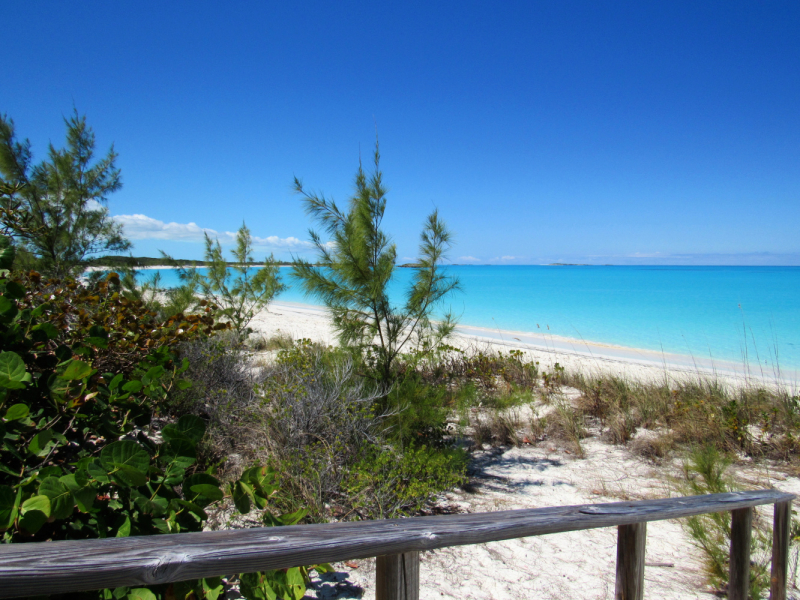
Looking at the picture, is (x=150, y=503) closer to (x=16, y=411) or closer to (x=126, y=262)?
(x=16, y=411)

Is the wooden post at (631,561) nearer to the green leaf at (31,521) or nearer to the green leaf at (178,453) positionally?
the green leaf at (178,453)

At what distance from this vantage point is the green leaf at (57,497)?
1309 millimetres

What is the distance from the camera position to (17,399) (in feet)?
5.85

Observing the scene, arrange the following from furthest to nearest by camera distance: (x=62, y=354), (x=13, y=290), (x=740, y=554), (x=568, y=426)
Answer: (x=568, y=426) < (x=740, y=554) < (x=62, y=354) < (x=13, y=290)

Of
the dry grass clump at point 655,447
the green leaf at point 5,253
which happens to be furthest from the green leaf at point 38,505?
the dry grass clump at point 655,447

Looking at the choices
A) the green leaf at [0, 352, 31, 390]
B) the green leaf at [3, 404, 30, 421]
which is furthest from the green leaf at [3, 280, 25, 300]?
the green leaf at [3, 404, 30, 421]

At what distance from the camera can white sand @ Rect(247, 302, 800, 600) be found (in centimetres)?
293

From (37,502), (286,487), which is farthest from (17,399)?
(286,487)

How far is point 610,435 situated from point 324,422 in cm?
397

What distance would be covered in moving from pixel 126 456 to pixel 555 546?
128 inches

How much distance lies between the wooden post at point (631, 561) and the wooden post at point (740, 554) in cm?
79

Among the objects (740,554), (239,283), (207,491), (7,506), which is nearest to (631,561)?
(740,554)

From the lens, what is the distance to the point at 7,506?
1.29 metres

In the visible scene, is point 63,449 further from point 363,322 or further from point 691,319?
point 691,319
